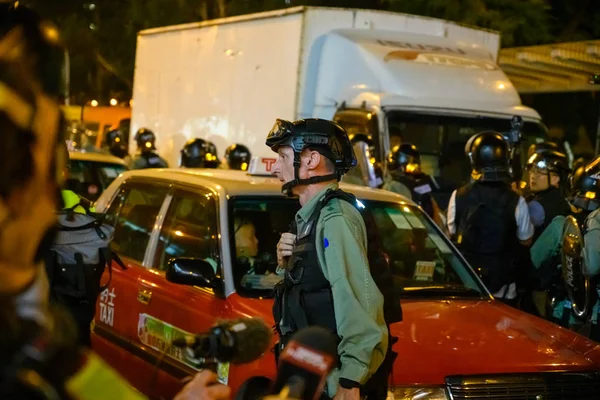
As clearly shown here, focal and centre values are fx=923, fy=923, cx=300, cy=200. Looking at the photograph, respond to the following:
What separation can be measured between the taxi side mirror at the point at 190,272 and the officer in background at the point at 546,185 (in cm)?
349

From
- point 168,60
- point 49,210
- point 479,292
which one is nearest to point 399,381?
point 479,292

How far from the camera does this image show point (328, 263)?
327 cm

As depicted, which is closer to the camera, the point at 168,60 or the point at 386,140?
the point at 386,140

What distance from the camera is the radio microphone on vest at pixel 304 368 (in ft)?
5.97

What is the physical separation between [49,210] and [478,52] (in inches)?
411

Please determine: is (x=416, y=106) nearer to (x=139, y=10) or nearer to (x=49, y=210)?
(x=49, y=210)

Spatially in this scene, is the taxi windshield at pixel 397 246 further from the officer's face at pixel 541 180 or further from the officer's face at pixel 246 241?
the officer's face at pixel 541 180

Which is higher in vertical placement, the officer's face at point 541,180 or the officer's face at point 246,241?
the officer's face at point 541,180

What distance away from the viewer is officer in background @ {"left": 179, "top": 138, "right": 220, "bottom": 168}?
11062mm

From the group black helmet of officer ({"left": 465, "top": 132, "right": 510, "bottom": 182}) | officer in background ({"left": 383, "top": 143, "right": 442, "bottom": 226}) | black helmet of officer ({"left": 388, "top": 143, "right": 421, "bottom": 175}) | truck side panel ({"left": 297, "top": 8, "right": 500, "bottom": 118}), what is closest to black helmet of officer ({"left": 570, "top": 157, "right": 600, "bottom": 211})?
black helmet of officer ({"left": 465, "top": 132, "right": 510, "bottom": 182})

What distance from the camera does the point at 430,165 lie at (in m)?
10.2

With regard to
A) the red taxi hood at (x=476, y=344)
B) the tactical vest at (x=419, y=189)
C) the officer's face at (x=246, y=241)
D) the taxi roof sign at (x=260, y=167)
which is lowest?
the red taxi hood at (x=476, y=344)

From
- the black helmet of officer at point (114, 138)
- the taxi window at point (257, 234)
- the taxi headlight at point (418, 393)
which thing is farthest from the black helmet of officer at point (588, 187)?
the black helmet of officer at point (114, 138)

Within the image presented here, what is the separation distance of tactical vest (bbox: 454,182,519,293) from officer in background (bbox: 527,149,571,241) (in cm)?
64
